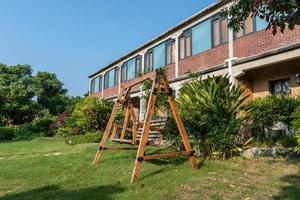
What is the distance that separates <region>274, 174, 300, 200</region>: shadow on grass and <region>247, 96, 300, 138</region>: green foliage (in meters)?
3.51

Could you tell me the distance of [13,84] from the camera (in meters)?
33.1

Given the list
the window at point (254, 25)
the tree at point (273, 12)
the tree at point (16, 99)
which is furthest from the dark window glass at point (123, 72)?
the tree at point (273, 12)

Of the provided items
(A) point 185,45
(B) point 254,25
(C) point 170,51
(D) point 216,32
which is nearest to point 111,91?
(C) point 170,51

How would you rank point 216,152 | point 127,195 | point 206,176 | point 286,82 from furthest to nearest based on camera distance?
point 286,82
point 216,152
point 206,176
point 127,195

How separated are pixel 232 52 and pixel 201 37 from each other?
2.92 metres

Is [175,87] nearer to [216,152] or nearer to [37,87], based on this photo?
[216,152]

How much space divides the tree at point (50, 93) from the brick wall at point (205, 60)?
21419mm

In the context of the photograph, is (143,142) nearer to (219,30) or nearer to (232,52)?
(232,52)

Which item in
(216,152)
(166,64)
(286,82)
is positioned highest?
(166,64)

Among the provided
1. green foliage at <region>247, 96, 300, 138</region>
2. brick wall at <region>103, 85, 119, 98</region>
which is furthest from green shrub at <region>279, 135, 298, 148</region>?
brick wall at <region>103, 85, 119, 98</region>

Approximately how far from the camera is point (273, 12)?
3557 millimetres

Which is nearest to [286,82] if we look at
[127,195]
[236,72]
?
[236,72]

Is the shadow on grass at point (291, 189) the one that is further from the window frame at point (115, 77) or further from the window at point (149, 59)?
the window frame at point (115, 77)

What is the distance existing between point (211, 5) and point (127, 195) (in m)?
12.2
